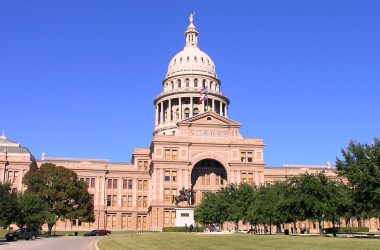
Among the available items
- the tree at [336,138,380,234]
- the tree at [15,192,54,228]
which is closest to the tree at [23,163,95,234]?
the tree at [15,192,54,228]

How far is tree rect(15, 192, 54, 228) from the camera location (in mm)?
72125

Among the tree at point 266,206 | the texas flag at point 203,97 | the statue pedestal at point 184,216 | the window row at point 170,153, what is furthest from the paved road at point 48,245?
the texas flag at point 203,97

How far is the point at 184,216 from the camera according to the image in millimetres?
93812

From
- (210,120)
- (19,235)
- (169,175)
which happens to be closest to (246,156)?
(210,120)

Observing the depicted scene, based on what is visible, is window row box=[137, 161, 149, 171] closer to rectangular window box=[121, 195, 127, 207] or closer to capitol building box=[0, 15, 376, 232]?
capitol building box=[0, 15, 376, 232]

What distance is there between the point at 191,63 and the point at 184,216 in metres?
70.1

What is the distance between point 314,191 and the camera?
5647 centimetres

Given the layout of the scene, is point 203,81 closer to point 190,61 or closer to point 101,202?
point 190,61

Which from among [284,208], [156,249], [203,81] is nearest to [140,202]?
[203,81]

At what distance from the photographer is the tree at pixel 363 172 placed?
48172 mm

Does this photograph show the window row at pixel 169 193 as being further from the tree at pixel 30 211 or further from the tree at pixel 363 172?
the tree at pixel 363 172

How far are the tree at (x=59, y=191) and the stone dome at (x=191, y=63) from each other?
231 feet

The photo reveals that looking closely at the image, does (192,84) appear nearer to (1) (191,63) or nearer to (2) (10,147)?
(1) (191,63)

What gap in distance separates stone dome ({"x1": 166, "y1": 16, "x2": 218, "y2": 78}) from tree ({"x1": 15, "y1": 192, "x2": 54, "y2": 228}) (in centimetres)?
8252
